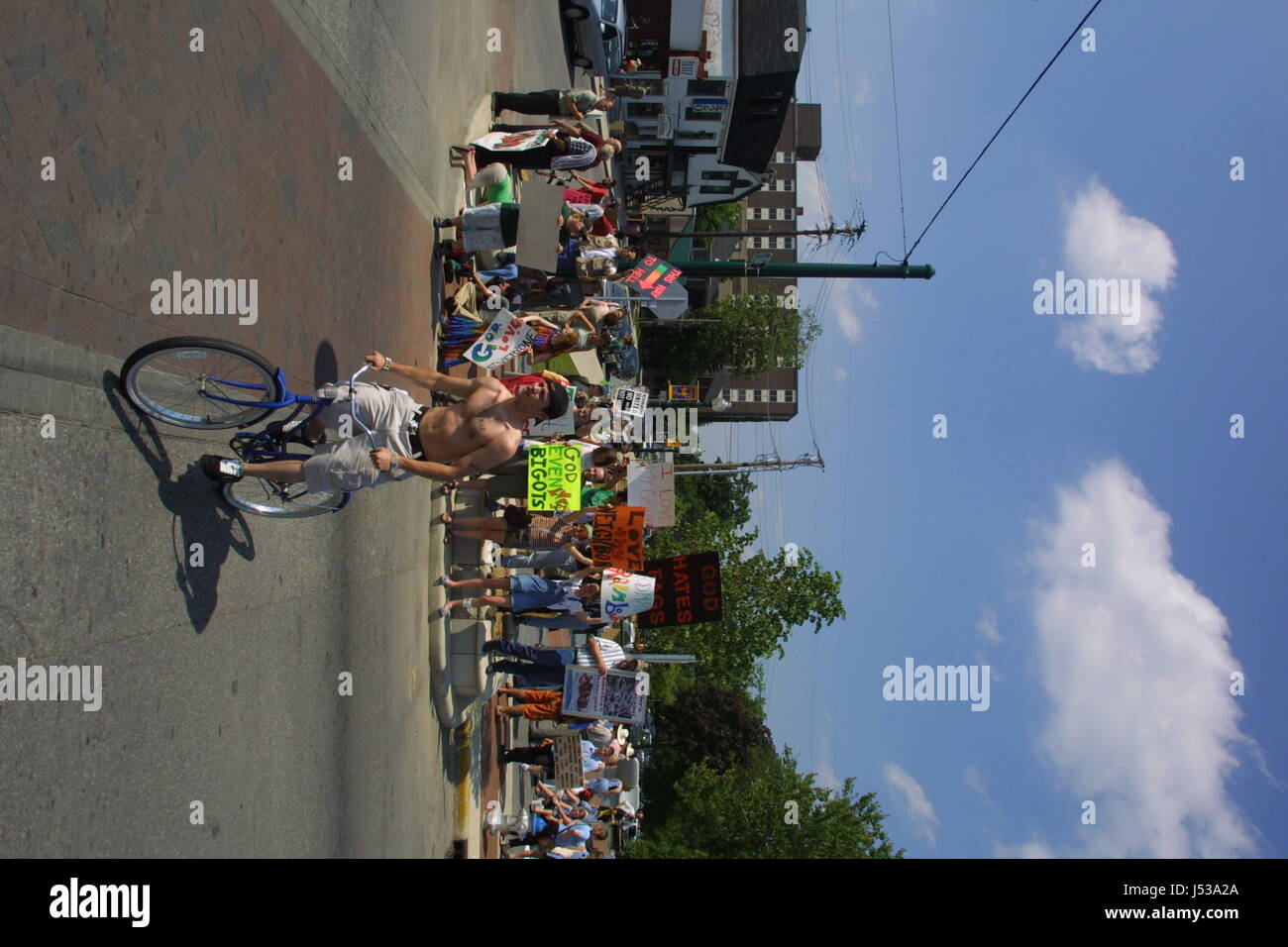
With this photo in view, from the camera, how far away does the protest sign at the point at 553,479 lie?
1067 cm

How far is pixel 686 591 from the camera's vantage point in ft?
43.5

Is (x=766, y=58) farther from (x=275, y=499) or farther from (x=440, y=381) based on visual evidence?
(x=275, y=499)

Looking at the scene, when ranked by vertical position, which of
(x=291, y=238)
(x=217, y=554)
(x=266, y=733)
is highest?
(x=291, y=238)

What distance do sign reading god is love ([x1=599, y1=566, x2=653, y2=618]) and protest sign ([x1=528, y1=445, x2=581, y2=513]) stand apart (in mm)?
1441

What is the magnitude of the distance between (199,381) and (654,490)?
28.5 feet

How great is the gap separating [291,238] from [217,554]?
3011 mm

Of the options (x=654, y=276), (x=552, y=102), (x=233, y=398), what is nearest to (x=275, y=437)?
(x=233, y=398)

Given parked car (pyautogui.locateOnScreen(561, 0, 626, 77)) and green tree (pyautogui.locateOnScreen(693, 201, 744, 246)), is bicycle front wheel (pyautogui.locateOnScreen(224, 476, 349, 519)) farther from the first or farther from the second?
green tree (pyautogui.locateOnScreen(693, 201, 744, 246))

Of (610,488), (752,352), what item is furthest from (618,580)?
(752,352)

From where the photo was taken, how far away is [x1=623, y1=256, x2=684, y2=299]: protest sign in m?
15.3

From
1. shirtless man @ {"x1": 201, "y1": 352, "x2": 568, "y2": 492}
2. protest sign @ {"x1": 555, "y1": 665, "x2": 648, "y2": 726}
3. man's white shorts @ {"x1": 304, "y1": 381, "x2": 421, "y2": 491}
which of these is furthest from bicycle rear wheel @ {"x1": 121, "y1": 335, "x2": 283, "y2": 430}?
protest sign @ {"x1": 555, "y1": 665, "x2": 648, "y2": 726}
